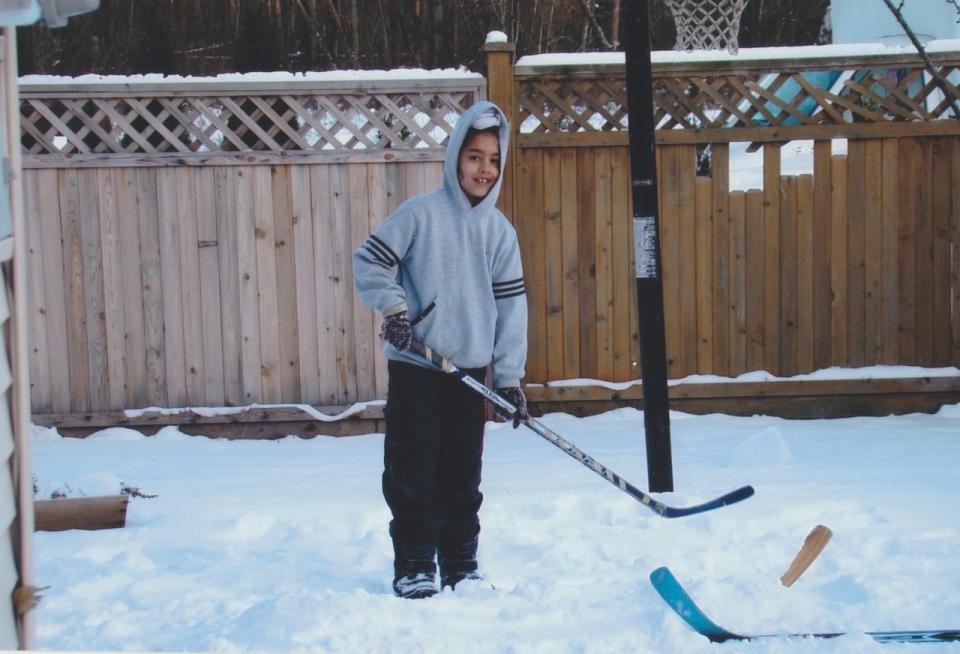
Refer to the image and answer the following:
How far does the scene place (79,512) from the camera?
14.0 ft

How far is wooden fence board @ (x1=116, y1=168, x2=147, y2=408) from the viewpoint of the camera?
20.0 feet

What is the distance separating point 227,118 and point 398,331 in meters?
3.12

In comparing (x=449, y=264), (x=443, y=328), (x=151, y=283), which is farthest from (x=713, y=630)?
(x=151, y=283)

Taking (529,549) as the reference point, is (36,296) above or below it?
above

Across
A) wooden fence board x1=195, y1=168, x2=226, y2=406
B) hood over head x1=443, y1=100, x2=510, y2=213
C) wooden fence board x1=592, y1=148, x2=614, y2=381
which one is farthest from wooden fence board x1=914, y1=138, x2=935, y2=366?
wooden fence board x1=195, y1=168, x2=226, y2=406

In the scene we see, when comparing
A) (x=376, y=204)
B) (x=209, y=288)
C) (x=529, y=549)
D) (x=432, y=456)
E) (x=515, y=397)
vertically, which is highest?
(x=376, y=204)

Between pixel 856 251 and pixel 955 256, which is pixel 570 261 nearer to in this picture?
pixel 856 251

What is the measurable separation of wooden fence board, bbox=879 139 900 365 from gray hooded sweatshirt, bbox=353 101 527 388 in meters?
3.32

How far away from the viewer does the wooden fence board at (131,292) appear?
610 cm

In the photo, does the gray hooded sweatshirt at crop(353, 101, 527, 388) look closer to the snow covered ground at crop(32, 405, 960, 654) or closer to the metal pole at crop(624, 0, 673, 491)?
the snow covered ground at crop(32, 405, 960, 654)

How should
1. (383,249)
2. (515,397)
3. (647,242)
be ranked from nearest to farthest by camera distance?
1. (383,249)
2. (515,397)
3. (647,242)

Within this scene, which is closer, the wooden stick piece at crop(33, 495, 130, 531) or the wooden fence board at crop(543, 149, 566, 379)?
the wooden stick piece at crop(33, 495, 130, 531)

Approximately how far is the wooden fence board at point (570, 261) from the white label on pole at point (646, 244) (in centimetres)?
175

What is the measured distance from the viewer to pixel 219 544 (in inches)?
163
